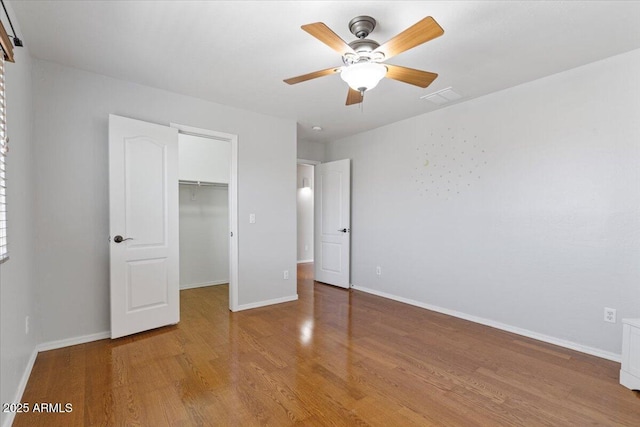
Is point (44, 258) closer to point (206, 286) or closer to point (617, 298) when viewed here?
point (206, 286)

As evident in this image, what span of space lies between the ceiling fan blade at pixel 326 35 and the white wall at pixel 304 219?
5.92 metres

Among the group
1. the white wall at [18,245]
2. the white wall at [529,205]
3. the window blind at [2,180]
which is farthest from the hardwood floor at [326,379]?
the window blind at [2,180]

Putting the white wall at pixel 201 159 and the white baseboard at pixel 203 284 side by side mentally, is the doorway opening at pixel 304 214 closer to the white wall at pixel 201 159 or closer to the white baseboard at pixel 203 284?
the white baseboard at pixel 203 284

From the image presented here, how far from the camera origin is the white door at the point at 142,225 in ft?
9.58

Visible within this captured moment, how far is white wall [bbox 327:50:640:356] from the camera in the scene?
2594 millimetres

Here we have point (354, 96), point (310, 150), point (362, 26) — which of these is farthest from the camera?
point (310, 150)

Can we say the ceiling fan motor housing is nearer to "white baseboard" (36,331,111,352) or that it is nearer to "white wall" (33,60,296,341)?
"white wall" (33,60,296,341)

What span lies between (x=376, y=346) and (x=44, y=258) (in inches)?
120

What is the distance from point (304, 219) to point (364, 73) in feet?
19.7

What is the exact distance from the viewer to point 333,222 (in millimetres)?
5273

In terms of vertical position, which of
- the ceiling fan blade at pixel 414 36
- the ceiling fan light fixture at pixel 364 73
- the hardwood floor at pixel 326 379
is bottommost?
the hardwood floor at pixel 326 379

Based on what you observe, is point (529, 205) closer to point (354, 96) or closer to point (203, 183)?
point (354, 96)

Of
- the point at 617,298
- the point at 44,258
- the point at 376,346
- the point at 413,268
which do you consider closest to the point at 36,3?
the point at 44,258

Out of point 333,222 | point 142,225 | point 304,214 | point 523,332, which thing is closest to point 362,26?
point 142,225
